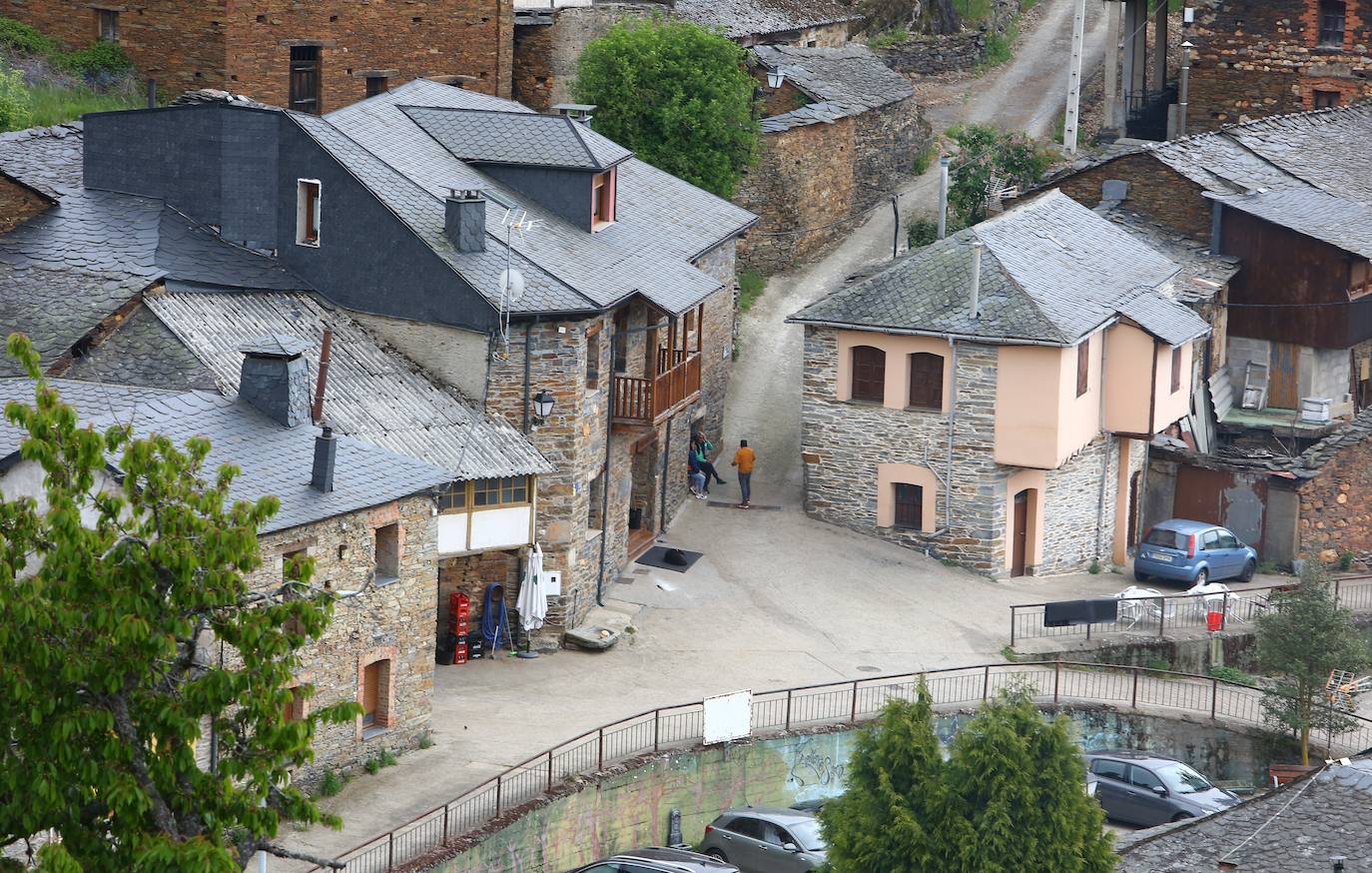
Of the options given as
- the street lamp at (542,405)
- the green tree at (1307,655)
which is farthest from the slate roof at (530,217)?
the green tree at (1307,655)

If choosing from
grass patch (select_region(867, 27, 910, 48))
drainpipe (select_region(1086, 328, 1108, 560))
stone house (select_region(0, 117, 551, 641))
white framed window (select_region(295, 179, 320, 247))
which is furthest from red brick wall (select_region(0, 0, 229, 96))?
grass patch (select_region(867, 27, 910, 48))

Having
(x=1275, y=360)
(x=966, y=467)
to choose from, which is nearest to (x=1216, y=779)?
(x=966, y=467)

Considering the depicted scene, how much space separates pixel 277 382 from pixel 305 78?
22.3 meters

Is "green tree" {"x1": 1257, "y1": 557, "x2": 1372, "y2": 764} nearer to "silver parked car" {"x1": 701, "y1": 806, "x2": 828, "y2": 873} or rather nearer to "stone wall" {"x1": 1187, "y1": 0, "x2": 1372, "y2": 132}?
"silver parked car" {"x1": 701, "y1": 806, "x2": 828, "y2": 873}

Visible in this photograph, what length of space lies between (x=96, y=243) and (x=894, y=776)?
702 inches

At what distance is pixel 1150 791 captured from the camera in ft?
136

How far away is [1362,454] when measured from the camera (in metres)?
53.5

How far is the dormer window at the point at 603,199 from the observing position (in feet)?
156

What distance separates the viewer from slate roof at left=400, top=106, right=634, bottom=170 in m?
47.1

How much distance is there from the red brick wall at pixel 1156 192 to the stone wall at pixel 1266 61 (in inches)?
421

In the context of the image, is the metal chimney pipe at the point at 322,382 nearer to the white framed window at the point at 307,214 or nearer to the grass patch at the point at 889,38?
the white framed window at the point at 307,214

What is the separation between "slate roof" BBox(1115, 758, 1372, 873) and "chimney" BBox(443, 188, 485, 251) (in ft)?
51.7

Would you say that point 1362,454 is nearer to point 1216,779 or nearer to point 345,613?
point 1216,779

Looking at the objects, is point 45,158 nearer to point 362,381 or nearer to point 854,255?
point 362,381
